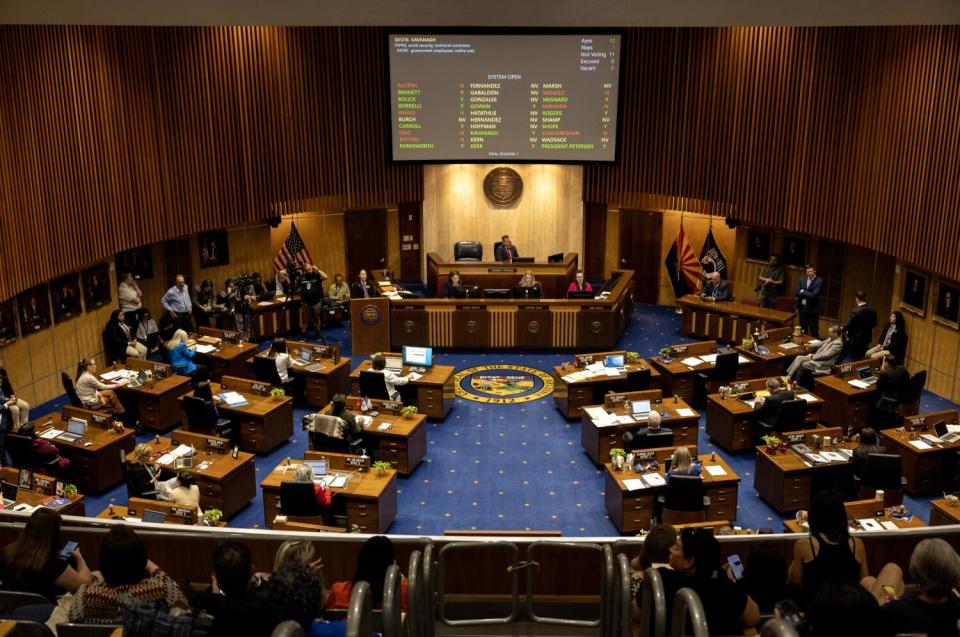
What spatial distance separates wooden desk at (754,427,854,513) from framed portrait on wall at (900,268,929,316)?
483cm

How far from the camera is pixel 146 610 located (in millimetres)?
3641

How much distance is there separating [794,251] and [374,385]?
897cm

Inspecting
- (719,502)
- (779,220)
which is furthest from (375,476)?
(779,220)

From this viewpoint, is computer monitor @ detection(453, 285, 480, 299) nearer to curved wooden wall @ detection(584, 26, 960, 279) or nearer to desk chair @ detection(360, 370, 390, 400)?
desk chair @ detection(360, 370, 390, 400)

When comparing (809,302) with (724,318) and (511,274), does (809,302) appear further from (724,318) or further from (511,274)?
(511,274)

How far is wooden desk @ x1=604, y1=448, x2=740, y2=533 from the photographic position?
9.52m

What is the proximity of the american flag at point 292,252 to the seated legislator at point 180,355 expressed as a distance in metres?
4.90

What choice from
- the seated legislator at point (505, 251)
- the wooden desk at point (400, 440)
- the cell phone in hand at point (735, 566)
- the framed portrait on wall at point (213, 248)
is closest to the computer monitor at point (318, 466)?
the wooden desk at point (400, 440)

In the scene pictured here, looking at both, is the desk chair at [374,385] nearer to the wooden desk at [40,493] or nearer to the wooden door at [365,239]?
the wooden desk at [40,493]

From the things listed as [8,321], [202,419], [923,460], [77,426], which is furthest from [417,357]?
[923,460]

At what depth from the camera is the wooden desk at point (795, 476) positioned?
32.2ft

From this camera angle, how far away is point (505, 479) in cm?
1096

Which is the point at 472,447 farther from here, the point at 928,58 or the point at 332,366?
the point at 928,58

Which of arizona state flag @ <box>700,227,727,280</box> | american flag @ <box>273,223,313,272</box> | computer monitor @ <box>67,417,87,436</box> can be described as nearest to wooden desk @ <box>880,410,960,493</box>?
arizona state flag @ <box>700,227,727,280</box>
